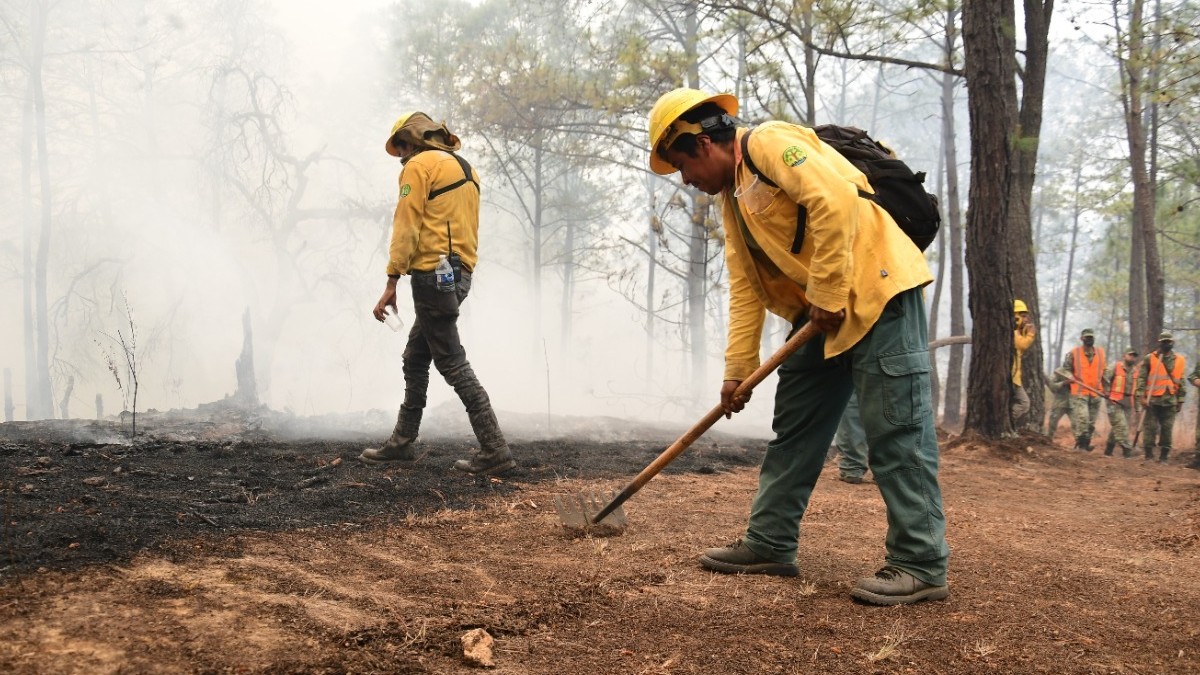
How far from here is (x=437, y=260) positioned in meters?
5.41

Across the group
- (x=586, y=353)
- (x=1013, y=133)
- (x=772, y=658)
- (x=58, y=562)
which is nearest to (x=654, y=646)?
(x=772, y=658)

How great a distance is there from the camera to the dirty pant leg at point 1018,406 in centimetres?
867

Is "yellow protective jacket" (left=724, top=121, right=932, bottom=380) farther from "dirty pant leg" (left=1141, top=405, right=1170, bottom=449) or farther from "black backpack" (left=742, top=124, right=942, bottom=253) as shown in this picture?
"dirty pant leg" (left=1141, top=405, right=1170, bottom=449)

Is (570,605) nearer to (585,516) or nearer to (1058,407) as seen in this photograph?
(585,516)

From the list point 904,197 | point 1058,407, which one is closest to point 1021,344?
point 1058,407

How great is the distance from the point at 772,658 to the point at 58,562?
223cm

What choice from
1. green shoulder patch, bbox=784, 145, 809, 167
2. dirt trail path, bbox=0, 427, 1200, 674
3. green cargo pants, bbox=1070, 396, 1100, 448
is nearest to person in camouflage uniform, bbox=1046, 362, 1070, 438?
green cargo pants, bbox=1070, 396, 1100, 448

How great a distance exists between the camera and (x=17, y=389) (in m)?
22.8

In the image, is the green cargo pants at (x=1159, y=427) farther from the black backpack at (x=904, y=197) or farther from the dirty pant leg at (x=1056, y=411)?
the black backpack at (x=904, y=197)

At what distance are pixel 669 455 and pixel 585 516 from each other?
0.64 m

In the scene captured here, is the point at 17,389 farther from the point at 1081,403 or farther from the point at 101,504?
the point at 1081,403

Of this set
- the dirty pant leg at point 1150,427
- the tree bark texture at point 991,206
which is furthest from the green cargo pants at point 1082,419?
the tree bark texture at point 991,206

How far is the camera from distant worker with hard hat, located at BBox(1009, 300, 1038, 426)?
870cm

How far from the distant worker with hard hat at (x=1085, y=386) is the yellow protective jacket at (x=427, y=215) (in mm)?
11470
